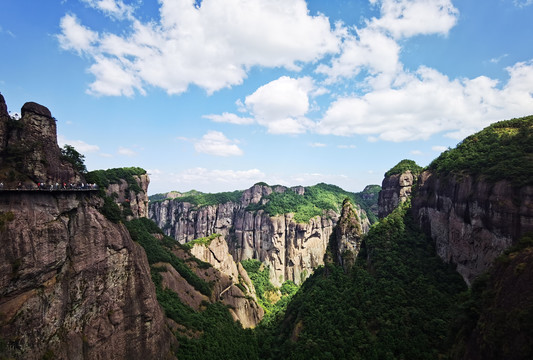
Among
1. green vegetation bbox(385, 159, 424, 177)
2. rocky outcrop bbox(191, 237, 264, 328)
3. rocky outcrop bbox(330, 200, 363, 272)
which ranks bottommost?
rocky outcrop bbox(191, 237, 264, 328)

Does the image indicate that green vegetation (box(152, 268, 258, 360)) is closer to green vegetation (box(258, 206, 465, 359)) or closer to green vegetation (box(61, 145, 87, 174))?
green vegetation (box(258, 206, 465, 359))

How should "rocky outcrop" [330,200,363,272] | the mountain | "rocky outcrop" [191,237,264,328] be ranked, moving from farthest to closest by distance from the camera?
"rocky outcrop" [191,237,264,328], "rocky outcrop" [330,200,363,272], the mountain

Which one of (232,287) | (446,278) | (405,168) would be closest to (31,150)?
(446,278)

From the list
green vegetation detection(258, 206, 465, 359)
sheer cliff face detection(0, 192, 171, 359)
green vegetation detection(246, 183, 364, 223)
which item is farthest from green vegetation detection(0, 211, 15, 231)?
green vegetation detection(246, 183, 364, 223)

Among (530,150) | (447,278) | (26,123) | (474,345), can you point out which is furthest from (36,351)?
(530,150)

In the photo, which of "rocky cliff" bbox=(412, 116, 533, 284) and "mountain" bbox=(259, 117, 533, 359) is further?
"rocky cliff" bbox=(412, 116, 533, 284)

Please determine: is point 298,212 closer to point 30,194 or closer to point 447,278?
point 447,278
